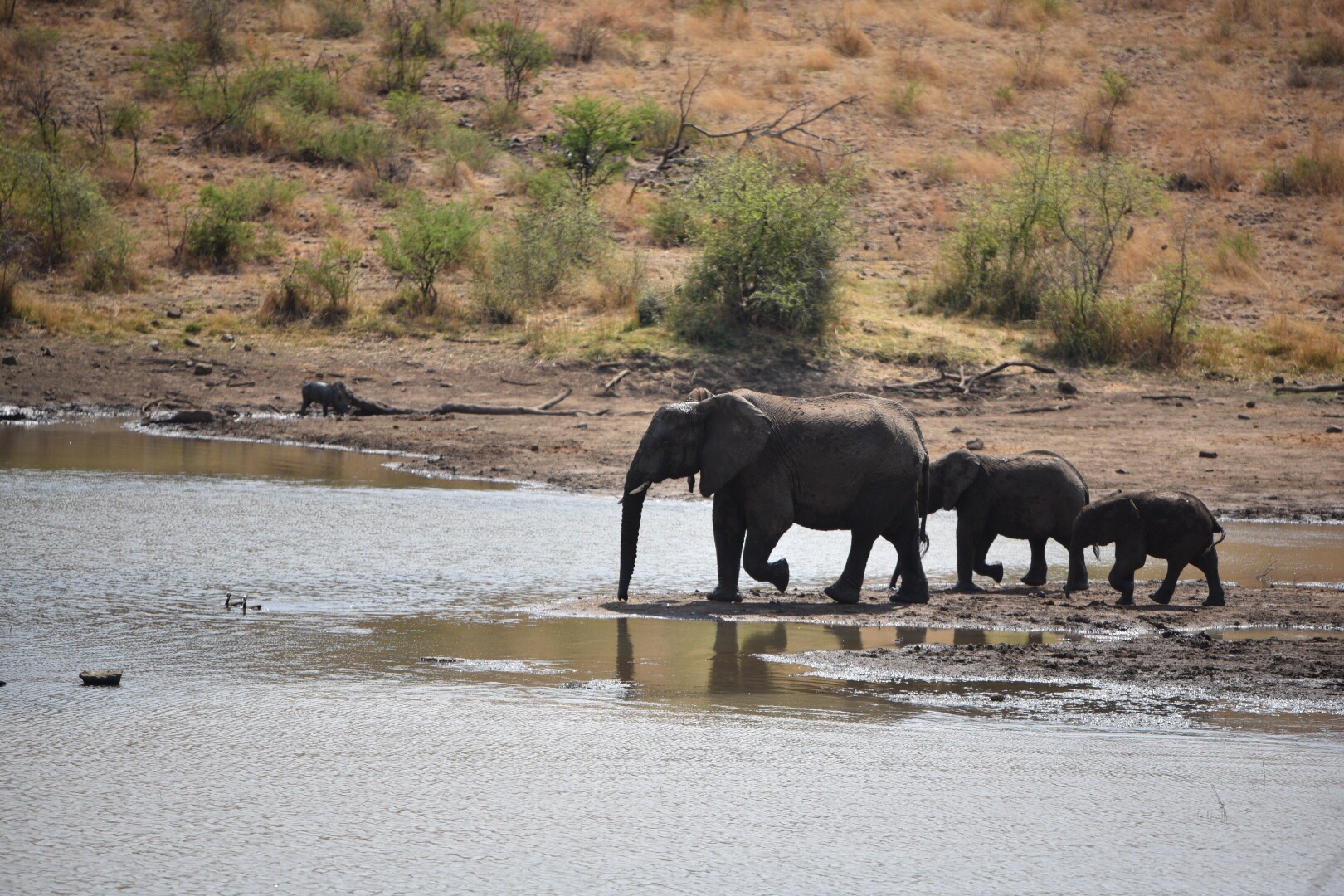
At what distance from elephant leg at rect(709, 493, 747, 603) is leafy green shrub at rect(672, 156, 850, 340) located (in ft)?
42.9

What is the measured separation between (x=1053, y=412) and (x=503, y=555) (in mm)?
11287

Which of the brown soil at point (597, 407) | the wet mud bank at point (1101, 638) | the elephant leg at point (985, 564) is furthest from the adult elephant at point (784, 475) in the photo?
the brown soil at point (597, 407)

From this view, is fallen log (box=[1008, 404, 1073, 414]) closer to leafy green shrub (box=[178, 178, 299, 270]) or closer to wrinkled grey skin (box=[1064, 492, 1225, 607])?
wrinkled grey skin (box=[1064, 492, 1225, 607])

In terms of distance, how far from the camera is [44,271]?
25.2 metres

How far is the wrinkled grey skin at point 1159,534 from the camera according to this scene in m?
10.1

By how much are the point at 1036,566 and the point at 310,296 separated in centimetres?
1608

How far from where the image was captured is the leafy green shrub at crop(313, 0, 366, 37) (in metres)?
43.0

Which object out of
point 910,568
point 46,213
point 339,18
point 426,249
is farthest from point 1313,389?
point 339,18

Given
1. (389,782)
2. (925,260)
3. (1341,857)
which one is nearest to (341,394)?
(925,260)

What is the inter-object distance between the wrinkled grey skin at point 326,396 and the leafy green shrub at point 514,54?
1855 cm

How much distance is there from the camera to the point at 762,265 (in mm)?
23422

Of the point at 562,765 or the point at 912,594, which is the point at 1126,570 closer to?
the point at 912,594

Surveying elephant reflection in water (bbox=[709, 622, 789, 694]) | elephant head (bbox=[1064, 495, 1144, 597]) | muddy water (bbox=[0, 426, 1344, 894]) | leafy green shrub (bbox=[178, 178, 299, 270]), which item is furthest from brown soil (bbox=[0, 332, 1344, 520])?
muddy water (bbox=[0, 426, 1344, 894])

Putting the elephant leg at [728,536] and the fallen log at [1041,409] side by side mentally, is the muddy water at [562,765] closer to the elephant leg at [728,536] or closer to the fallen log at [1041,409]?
the elephant leg at [728,536]
